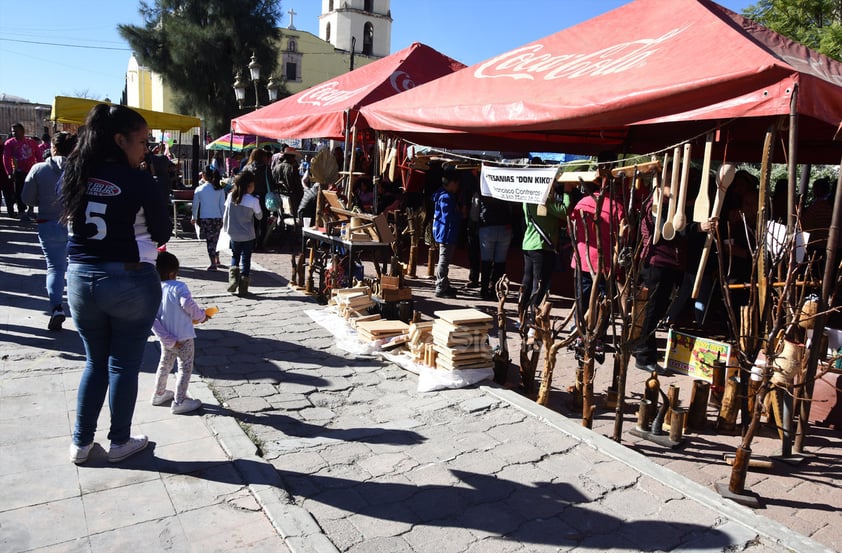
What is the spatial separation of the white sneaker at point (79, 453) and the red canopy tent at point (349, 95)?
195 inches

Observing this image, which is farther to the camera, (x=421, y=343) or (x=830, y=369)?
(x=421, y=343)

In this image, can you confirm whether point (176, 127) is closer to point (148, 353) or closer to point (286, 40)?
point (148, 353)

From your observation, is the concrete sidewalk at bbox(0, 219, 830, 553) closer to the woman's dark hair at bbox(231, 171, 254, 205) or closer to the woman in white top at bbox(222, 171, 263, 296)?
the woman in white top at bbox(222, 171, 263, 296)

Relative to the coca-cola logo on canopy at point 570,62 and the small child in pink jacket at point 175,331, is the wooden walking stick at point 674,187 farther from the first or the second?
the small child in pink jacket at point 175,331

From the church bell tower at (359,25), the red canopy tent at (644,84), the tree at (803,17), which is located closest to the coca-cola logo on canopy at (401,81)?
the red canopy tent at (644,84)

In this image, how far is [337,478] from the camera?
3.51m

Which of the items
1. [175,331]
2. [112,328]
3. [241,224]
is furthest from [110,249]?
[241,224]

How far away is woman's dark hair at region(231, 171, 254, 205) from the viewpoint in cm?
778

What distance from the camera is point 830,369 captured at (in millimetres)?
4730

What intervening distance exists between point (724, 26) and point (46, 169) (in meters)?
5.60

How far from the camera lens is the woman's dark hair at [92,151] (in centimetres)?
310

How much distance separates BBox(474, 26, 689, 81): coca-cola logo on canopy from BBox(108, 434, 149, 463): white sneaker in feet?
12.9

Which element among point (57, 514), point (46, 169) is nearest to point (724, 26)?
point (57, 514)

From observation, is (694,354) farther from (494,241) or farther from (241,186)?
(241,186)
